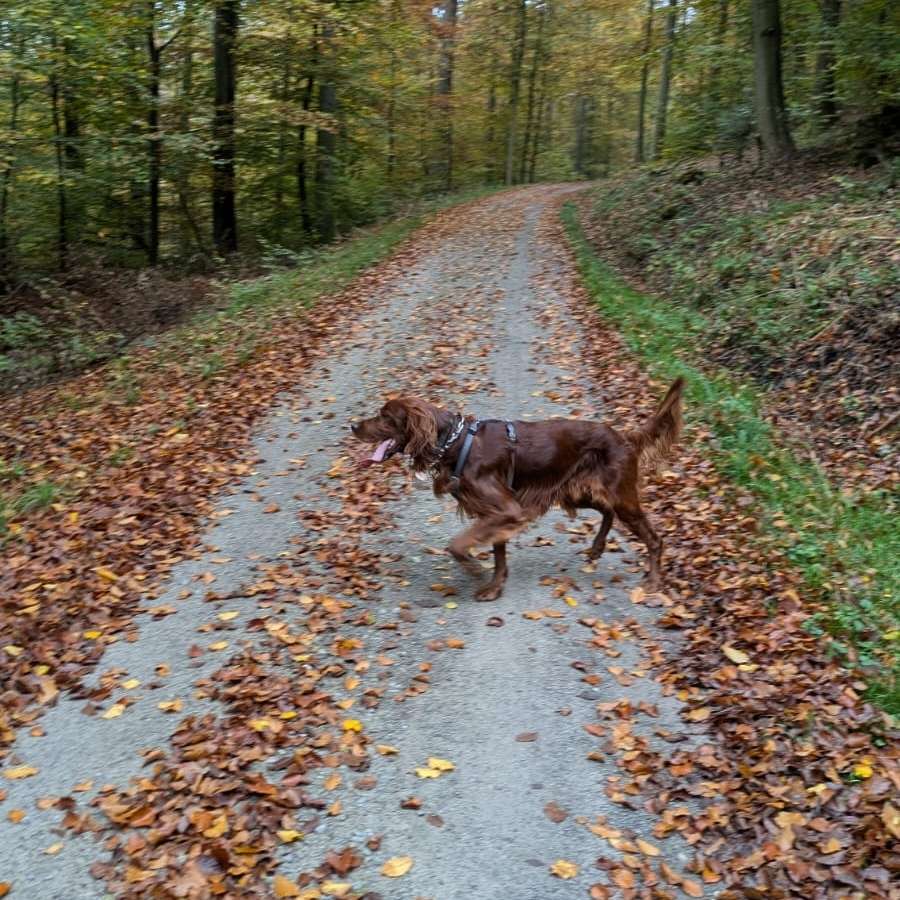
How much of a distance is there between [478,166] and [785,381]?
102 feet

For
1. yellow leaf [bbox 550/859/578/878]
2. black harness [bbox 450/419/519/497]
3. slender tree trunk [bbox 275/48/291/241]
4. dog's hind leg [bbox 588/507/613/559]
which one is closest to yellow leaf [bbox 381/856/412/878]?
yellow leaf [bbox 550/859/578/878]

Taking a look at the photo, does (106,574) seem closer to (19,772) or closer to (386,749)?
(19,772)

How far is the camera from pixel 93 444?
9609 mm

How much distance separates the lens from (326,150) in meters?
21.4

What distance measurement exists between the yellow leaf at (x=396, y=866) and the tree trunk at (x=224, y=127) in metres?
16.5

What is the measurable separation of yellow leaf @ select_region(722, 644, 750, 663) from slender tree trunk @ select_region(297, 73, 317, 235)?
56.3ft

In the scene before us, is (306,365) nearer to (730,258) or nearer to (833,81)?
(730,258)

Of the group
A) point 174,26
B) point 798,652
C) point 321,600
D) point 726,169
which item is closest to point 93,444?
point 321,600

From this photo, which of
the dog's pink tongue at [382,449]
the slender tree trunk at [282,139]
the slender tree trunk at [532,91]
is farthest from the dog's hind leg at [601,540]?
the slender tree trunk at [532,91]

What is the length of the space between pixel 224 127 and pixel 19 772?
1691 centimetres

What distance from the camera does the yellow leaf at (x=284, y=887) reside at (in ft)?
12.5

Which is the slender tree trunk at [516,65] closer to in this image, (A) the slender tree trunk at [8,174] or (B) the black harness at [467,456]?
(A) the slender tree trunk at [8,174]

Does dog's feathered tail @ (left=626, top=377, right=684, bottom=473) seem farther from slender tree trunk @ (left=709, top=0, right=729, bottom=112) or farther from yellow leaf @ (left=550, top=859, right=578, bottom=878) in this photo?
slender tree trunk @ (left=709, top=0, right=729, bottom=112)

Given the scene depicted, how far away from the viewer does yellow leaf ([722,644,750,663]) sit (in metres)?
5.39
